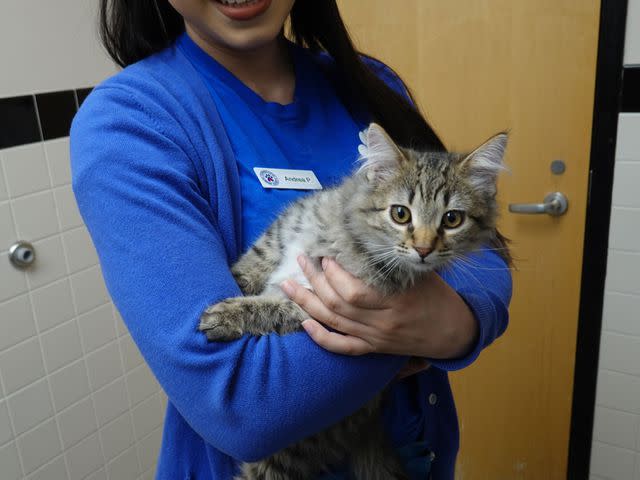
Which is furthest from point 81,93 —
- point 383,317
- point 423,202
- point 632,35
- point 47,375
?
point 632,35

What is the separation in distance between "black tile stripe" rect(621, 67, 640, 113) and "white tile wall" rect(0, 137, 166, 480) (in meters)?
2.18

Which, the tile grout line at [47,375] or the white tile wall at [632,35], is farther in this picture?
the tile grout line at [47,375]

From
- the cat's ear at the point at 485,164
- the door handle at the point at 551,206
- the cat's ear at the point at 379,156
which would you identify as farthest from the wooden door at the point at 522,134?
the cat's ear at the point at 379,156

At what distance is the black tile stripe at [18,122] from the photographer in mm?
2094

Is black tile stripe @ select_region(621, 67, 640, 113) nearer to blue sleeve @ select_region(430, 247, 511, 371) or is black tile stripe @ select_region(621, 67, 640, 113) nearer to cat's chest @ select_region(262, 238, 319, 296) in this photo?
blue sleeve @ select_region(430, 247, 511, 371)

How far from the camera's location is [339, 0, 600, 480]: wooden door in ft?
7.57

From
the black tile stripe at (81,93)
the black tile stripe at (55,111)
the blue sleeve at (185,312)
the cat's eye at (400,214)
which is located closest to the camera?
the blue sleeve at (185,312)

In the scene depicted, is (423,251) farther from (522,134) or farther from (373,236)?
(522,134)

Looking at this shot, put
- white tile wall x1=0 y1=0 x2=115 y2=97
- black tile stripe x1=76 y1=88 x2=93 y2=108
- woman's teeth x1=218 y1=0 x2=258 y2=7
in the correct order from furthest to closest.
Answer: black tile stripe x1=76 y1=88 x2=93 y2=108
white tile wall x1=0 y1=0 x2=115 y2=97
woman's teeth x1=218 y1=0 x2=258 y2=7

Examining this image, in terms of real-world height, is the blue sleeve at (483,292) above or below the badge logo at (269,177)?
below

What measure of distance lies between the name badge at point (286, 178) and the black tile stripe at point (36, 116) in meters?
1.42

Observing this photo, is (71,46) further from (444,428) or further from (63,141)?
(444,428)

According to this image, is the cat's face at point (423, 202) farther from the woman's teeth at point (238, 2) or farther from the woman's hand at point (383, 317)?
the woman's teeth at point (238, 2)

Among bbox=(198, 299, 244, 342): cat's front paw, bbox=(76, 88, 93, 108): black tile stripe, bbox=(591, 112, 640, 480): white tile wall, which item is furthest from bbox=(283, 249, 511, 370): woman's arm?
bbox=(76, 88, 93, 108): black tile stripe
